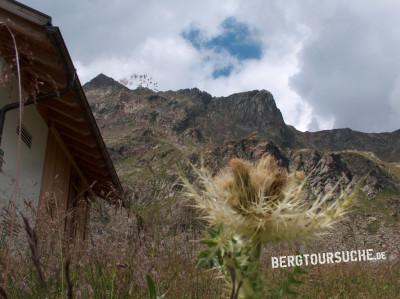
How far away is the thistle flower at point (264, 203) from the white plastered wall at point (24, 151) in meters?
5.71

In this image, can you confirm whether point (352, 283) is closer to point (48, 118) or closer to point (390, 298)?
point (390, 298)

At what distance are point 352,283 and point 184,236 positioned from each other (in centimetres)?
246

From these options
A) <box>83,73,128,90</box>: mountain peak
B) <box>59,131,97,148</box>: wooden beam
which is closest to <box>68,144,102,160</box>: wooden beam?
<box>59,131,97,148</box>: wooden beam

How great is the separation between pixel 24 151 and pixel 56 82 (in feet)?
5.29

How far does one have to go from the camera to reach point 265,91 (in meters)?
195

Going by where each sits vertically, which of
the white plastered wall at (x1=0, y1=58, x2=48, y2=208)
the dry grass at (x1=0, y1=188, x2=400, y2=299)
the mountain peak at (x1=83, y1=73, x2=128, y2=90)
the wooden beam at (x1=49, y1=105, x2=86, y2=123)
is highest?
the mountain peak at (x1=83, y1=73, x2=128, y2=90)

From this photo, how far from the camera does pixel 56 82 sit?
23.1ft

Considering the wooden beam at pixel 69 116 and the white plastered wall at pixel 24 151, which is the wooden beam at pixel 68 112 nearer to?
the wooden beam at pixel 69 116

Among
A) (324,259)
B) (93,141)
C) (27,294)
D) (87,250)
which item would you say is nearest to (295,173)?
(27,294)

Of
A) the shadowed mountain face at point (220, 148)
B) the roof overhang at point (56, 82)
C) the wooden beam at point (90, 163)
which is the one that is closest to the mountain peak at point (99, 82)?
the shadowed mountain face at point (220, 148)

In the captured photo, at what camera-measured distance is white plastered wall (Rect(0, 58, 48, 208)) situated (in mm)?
7137

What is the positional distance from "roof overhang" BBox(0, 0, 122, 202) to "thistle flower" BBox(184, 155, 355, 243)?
2064 millimetres

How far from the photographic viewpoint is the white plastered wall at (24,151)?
23.4ft

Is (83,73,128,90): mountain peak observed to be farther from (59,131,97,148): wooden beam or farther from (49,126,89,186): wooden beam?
(59,131,97,148): wooden beam
